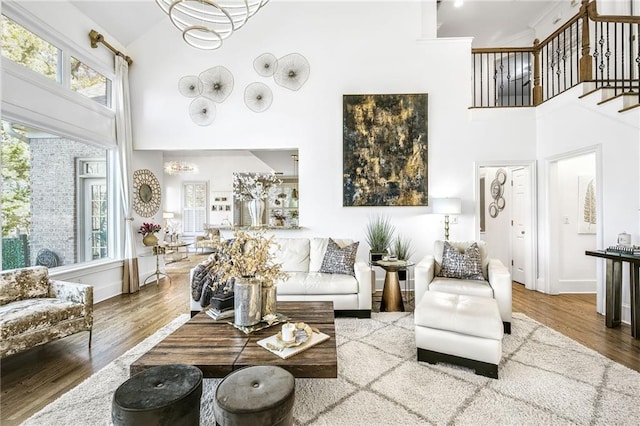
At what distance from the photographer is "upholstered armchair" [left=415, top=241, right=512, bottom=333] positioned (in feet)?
10.3

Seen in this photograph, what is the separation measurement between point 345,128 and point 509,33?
526cm

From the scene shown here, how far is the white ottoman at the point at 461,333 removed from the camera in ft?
7.54

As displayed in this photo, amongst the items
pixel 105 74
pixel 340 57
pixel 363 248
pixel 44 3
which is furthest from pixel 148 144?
pixel 363 248

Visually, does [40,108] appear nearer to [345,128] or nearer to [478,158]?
[345,128]

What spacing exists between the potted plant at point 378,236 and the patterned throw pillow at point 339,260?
789 millimetres

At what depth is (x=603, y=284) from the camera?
379 centimetres

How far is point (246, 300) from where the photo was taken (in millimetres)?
2260

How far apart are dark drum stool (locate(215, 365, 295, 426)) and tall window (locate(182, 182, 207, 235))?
9.22 metres

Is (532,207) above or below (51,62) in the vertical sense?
below

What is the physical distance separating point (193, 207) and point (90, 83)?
592 centimetres

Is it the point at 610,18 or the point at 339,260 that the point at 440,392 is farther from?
the point at 610,18

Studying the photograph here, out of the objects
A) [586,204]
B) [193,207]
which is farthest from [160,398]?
[193,207]

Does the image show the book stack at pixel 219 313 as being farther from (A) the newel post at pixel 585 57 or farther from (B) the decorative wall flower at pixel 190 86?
(A) the newel post at pixel 585 57

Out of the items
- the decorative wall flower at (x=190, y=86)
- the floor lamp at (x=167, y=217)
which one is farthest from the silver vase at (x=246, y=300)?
the floor lamp at (x=167, y=217)
